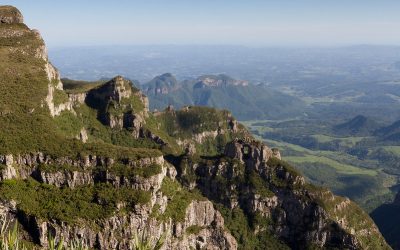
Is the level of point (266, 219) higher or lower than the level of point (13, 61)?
lower

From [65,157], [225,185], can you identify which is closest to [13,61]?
[65,157]

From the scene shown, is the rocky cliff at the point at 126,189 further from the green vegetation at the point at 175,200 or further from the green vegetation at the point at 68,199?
the green vegetation at the point at 175,200

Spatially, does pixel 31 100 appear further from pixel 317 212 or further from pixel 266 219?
pixel 317 212

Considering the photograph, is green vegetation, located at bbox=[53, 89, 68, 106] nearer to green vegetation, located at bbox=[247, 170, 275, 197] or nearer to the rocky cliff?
the rocky cliff

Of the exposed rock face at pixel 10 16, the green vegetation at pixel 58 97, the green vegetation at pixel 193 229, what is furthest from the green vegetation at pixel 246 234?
the exposed rock face at pixel 10 16

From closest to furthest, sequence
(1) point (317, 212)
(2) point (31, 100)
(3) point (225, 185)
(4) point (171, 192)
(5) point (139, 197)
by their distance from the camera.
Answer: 1. (5) point (139, 197)
2. (4) point (171, 192)
3. (2) point (31, 100)
4. (1) point (317, 212)
5. (3) point (225, 185)
